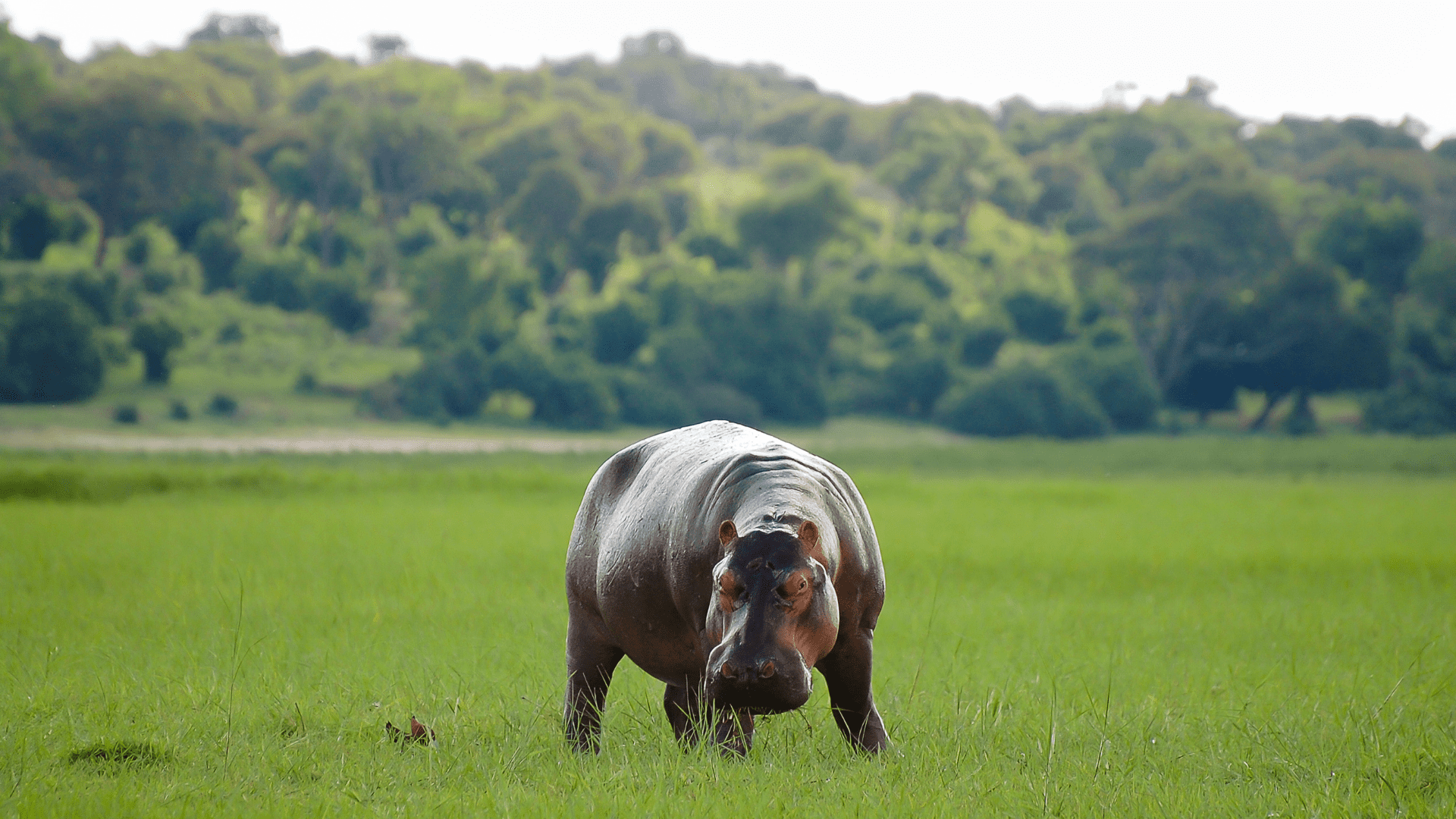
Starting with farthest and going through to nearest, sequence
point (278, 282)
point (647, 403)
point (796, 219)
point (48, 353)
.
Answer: point (796, 219), point (278, 282), point (647, 403), point (48, 353)

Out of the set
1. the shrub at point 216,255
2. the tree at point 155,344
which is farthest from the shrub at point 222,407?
the shrub at point 216,255

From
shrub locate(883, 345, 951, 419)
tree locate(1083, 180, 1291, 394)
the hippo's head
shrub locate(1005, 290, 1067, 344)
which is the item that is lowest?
shrub locate(883, 345, 951, 419)

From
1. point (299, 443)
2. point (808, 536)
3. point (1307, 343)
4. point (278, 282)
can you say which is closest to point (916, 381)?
point (1307, 343)

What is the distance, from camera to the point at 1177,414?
2074 inches

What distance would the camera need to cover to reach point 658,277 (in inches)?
2199

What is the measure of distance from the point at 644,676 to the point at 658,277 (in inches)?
1965

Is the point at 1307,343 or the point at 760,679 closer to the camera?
the point at 760,679

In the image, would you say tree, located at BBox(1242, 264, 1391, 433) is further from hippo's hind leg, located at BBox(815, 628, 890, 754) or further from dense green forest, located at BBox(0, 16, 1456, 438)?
hippo's hind leg, located at BBox(815, 628, 890, 754)

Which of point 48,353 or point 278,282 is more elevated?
point 278,282

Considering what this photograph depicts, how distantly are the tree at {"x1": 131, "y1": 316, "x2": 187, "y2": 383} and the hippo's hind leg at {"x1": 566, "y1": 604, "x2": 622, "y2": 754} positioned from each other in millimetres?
39773

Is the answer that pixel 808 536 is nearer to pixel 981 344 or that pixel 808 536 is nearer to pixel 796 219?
pixel 981 344

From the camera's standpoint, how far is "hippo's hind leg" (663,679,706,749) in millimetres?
4273

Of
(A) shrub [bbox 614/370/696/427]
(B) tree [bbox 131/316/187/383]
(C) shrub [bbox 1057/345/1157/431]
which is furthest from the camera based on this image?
(C) shrub [bbox 1057/345/1157/431]

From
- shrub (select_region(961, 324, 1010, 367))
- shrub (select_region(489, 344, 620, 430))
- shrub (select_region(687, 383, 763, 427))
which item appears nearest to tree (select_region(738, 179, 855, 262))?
shrub (select_region(961, 324, 1010, 367))
